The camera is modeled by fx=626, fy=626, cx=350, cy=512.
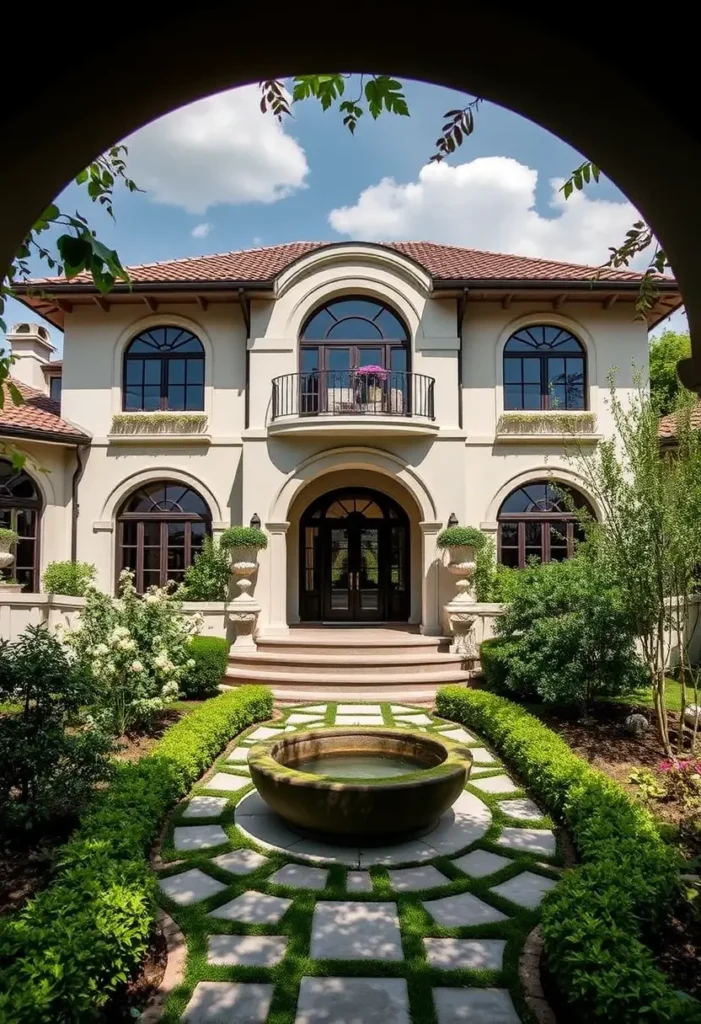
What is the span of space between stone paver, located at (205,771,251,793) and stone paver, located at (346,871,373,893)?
209 centimetres

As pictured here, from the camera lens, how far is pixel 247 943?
13.1 ft

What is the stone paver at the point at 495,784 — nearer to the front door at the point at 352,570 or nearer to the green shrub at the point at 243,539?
the green shrub at the point at 243,539

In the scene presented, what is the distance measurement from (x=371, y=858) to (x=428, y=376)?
10.7 meters

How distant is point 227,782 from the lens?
6852mm

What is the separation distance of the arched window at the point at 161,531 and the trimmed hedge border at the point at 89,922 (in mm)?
9239

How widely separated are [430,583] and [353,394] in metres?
4.54

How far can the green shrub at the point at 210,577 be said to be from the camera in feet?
43.2

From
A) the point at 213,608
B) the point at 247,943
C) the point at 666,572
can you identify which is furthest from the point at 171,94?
the point at 213,608

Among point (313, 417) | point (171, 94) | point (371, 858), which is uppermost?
point (313, 417)

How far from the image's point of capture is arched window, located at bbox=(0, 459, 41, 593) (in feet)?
45.3

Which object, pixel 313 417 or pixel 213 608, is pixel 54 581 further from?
pixel 313 417

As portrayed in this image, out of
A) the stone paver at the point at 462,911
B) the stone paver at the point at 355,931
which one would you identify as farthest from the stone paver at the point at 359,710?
the stone paver at the point at 355,931

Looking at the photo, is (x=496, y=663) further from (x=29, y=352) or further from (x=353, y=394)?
(x=29, y=352)

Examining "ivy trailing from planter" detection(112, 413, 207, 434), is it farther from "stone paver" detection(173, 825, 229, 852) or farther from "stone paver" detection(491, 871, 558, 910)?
"stone paver" detection(491, 871, 558, 910)
